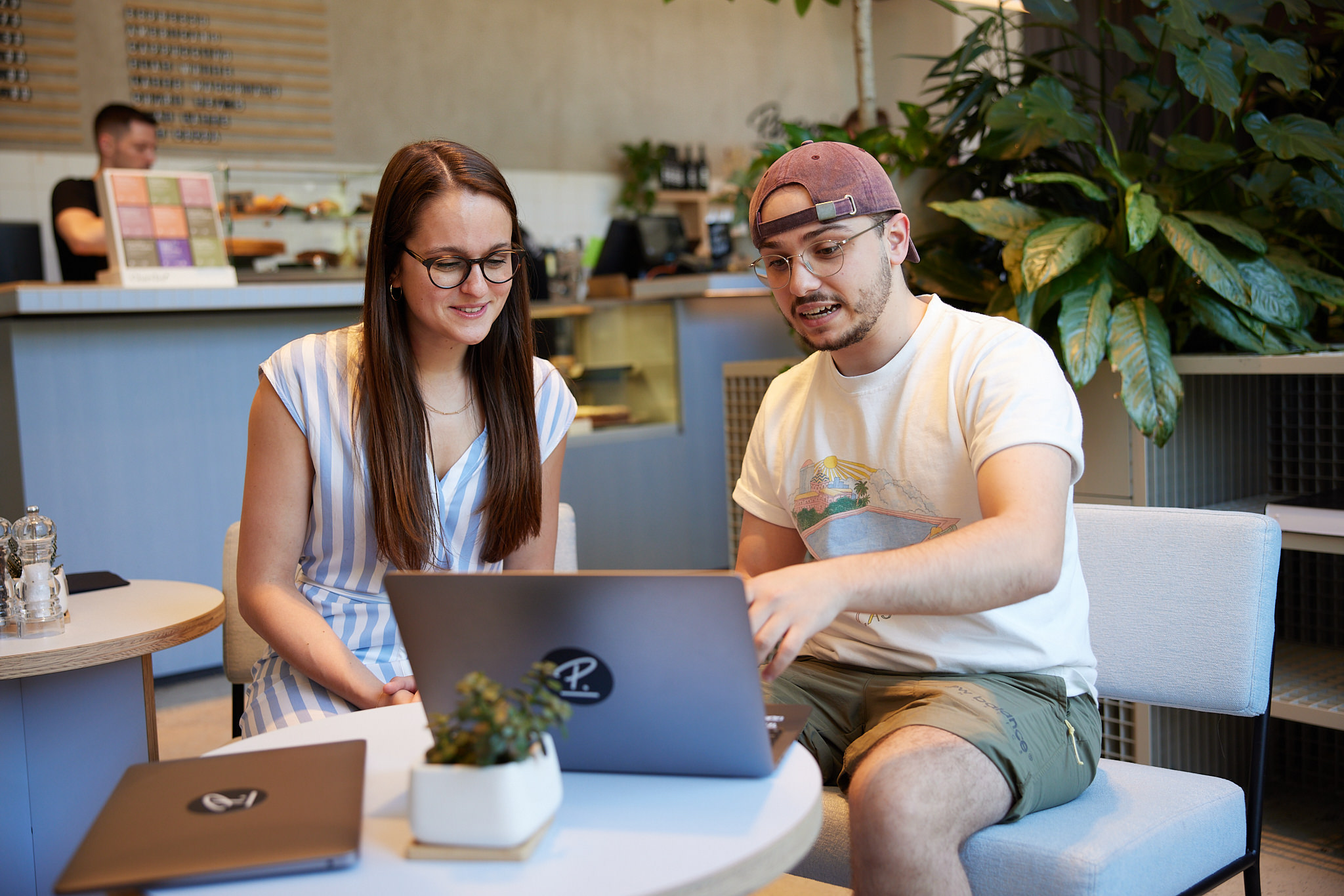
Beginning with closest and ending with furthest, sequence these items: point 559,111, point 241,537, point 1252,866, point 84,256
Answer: point 1252,866, point 241,537, point 84,256, point 559,111

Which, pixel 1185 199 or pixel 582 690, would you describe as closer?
pixel 582 690

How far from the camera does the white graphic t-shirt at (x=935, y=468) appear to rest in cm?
138

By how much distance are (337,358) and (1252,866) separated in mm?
1443

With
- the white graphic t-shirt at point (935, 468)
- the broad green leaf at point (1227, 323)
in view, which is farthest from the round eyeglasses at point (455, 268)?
Answer: the broad green leaf at point (1227, 323)

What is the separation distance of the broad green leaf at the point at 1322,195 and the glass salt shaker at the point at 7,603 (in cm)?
255

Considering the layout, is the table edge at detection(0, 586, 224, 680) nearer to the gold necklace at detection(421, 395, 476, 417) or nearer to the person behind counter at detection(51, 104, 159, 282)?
the gold necklace at detection(421, 395, 476, 417)

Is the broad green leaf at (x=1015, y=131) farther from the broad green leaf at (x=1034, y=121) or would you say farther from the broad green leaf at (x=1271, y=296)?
the broad green leaf at (x=1271, y=296)

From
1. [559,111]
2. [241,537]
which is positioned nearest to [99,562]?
[241,537]

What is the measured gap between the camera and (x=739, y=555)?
1.64 meters

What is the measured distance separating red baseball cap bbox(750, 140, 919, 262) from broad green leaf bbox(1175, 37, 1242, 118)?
45.2 inches

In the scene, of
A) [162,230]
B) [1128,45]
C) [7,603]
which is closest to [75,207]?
[162,230]

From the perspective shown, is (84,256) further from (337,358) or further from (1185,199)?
(1185,199)

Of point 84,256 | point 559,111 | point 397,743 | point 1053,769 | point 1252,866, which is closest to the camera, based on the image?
point 397,743

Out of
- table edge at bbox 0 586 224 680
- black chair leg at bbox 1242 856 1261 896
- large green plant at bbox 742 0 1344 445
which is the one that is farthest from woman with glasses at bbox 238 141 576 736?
large green plant at bbox 742 0 1344 445
